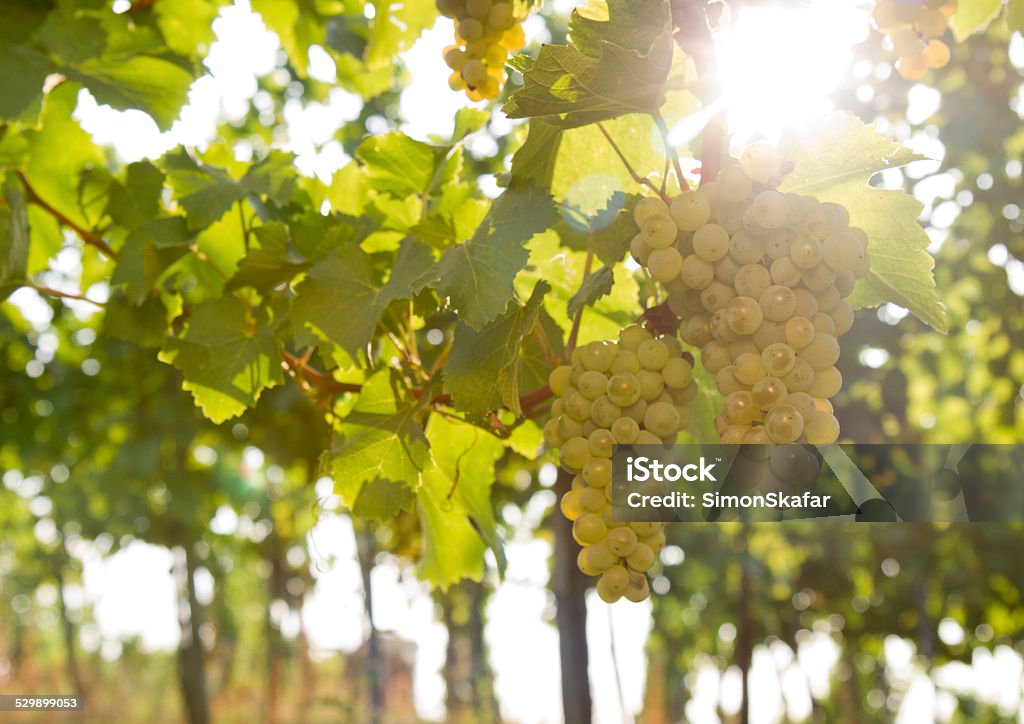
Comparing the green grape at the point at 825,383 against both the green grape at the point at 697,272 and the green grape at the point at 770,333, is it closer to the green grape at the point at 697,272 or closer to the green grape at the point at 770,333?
the green grape at the point at 770,333

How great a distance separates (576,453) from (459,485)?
712mm

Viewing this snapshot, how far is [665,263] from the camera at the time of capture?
1.35m

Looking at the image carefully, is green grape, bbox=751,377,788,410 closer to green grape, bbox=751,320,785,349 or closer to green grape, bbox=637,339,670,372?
green grape, bbox=751,320,785,349

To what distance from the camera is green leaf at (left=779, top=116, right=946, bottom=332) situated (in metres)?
1.43

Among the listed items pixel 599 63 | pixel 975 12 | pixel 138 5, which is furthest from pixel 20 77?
pixel 975 12

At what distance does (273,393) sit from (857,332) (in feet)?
10.3

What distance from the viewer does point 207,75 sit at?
2400 millimetres

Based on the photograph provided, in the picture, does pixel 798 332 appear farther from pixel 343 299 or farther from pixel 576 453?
pixel 343 299

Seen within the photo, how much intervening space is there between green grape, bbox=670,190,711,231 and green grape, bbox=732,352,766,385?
20 centimetres

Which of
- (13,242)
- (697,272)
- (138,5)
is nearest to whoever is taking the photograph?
(697,272)

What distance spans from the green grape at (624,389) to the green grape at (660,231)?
0.64 ft

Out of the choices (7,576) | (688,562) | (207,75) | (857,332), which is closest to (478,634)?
(688,562)

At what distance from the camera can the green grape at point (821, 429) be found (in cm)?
128

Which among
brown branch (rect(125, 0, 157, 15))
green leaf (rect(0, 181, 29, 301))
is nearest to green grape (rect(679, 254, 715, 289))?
green leaf (rect(0, 181, 29, 301))
